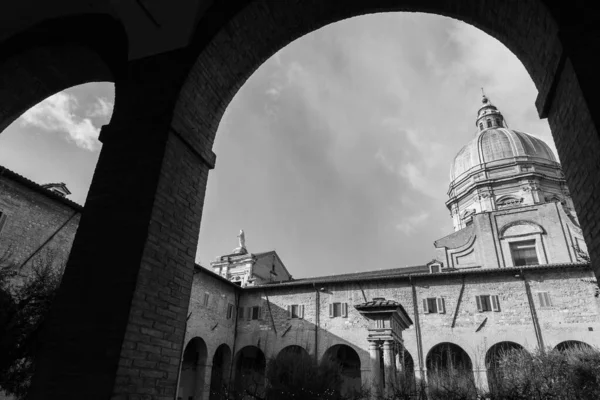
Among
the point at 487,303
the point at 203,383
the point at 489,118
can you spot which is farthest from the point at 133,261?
the point at 489,118

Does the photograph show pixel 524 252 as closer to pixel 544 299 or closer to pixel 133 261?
pixel 544 299

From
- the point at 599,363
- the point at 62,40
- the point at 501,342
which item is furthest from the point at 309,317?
the point at 62,40

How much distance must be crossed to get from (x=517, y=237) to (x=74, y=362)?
30404 mm

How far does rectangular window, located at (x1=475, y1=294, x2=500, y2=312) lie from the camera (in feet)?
72.2

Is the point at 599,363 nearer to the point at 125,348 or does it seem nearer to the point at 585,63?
the point at 585,63

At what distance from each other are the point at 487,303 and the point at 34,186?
2280cm

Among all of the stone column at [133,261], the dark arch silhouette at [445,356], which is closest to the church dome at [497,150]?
the dark arch silhouette at [445,356]

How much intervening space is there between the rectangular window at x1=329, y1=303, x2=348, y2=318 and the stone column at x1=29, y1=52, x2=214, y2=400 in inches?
843

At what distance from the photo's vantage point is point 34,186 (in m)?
15.9

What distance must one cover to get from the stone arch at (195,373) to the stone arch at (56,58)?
20.1 metres

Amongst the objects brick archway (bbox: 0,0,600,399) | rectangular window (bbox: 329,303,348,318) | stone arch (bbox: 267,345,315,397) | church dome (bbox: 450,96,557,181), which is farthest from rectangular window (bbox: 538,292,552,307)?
brick archway (bbox: 0,0,600,399)

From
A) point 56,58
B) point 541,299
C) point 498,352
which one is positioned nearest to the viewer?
point 56,58

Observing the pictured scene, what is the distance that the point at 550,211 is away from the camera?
2802 cm

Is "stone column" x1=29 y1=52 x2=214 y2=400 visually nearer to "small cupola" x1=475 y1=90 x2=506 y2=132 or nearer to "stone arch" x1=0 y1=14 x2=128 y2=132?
"stone arch" x1=0 y1=14 x2=128 y2=132
